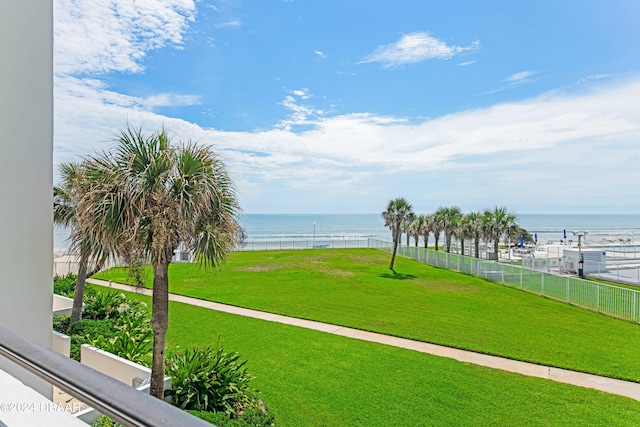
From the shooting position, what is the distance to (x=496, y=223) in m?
28.6

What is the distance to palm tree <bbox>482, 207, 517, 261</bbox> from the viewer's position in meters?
28.5

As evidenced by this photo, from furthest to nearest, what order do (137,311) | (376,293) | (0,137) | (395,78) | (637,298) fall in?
(395,78), (376,293), (637,298), (137,311), (0,137)

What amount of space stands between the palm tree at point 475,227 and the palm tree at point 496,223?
36 cm

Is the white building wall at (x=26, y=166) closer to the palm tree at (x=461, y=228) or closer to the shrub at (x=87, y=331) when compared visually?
the shrub at (x=87, y=331)

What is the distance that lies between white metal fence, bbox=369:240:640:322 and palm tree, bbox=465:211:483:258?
178 inches

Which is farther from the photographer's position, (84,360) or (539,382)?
(539,382)

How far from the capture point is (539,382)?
766 cm

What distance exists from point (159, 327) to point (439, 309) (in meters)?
11.2

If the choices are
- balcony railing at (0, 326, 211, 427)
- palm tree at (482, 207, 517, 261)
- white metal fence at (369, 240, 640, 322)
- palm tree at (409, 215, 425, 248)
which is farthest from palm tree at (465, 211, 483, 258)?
balcony railing at (0, 326, 211, 427)

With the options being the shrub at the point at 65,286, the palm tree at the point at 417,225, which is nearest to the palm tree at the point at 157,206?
the shrub at the point at 65,286

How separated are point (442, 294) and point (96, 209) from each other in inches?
605

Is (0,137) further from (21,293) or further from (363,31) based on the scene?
(363,31)

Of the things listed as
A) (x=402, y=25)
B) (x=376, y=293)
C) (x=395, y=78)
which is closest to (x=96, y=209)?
(x=376, y=293)

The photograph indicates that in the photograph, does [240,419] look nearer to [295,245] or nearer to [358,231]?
[295,245]
